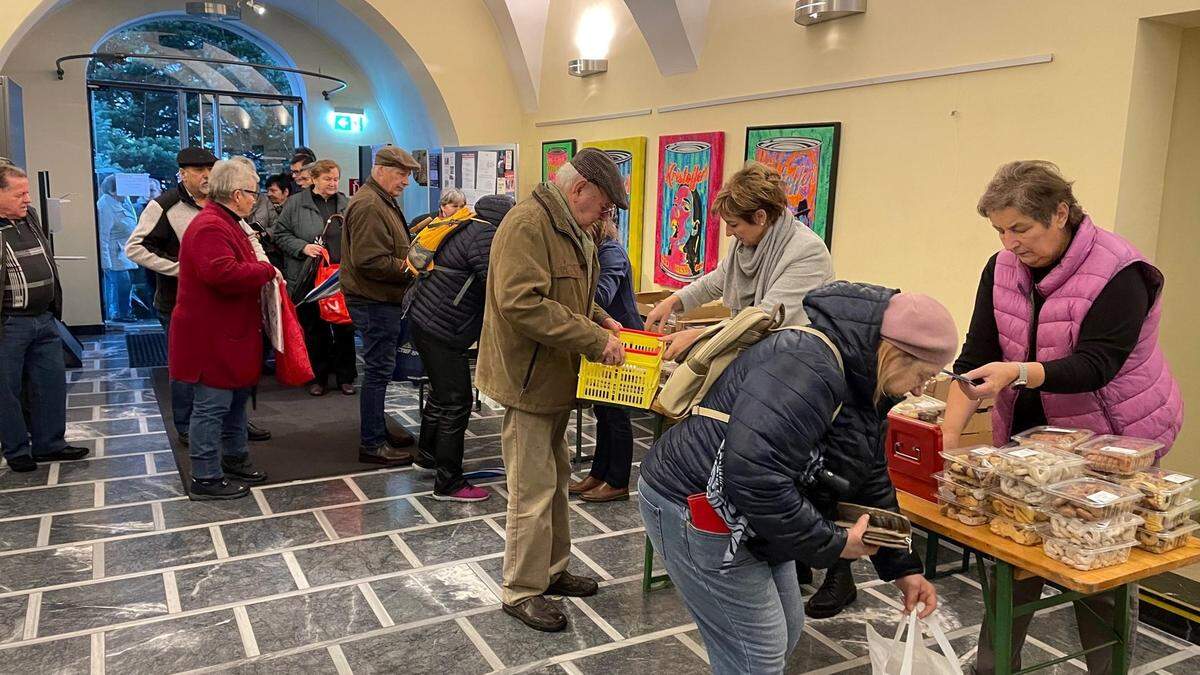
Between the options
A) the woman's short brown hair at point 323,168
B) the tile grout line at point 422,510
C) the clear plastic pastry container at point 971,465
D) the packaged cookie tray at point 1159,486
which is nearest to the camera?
the packaged cookie tray at point 1159,486

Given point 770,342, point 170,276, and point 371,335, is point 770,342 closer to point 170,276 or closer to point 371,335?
point 371,335

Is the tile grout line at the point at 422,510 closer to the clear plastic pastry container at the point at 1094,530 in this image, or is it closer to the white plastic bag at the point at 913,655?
the white plastic bag at the point at 913,655

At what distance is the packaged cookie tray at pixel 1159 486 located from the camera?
213 cm

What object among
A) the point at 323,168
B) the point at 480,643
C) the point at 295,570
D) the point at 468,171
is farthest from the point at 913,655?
the point at 468,171

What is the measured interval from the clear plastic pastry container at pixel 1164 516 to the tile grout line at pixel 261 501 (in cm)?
370

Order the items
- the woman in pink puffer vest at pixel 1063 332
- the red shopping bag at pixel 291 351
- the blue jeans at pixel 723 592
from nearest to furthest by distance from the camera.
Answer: the blue jeans at pixel 723 592 < the woman in pink puffer vest at pixel 1063 332 < the red shopping bag at pixel 291 351

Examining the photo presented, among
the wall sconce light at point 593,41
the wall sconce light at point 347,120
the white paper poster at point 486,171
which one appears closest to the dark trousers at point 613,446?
the white paper poster at point 486,171

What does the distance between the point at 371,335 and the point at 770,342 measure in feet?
11.7

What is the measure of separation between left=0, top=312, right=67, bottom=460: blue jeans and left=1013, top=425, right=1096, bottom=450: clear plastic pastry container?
474 centimetres

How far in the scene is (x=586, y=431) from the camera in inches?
234

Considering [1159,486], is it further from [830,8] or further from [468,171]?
[468,171]

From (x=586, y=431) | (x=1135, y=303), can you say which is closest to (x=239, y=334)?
(x=586, y=431)

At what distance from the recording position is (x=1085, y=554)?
2031 mm

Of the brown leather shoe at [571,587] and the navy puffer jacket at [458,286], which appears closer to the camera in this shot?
the brown leather shoe at [571,587]
